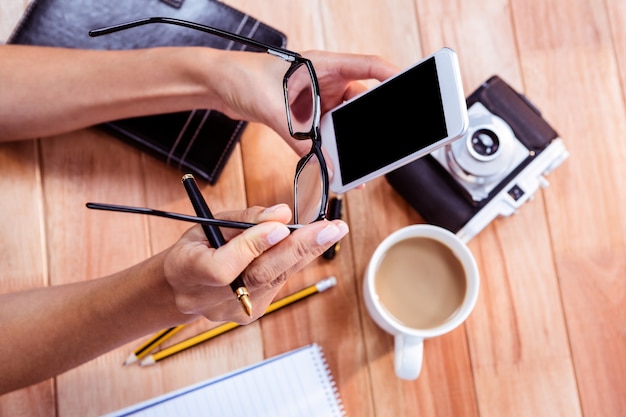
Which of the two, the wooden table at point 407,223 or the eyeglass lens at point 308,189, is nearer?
the eyeglass lens at point 308,189

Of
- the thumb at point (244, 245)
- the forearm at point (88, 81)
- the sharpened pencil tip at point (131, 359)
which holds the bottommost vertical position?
the sharpened pencil tip at point (131, 359)

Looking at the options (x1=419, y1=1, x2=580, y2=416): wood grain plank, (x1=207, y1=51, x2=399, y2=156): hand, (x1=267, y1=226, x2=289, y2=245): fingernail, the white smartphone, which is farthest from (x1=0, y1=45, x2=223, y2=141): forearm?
(x1=419, y1=1, x2=580, y2=416): wood grain plank

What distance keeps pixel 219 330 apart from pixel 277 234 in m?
0.32

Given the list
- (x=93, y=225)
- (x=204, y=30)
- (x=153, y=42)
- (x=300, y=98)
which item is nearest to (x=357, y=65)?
(x=300, y=98)

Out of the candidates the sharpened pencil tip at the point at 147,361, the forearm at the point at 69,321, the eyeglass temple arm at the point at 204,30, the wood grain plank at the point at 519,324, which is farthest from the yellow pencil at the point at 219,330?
the eyeglass temple arm at the point at 204,30

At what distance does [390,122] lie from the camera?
601 millimetres

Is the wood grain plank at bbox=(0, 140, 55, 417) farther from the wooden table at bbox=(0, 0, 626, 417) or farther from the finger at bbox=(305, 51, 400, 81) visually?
Answer: the finger at bbox=(305, 51, 400, 81)

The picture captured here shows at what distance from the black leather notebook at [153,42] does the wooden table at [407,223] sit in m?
0.03

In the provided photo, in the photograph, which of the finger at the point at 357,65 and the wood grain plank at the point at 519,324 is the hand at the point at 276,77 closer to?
the finger at the point at 357,65

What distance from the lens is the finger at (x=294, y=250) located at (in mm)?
517

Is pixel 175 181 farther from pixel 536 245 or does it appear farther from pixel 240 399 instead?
pixel 536 245

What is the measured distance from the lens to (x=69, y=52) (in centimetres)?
75

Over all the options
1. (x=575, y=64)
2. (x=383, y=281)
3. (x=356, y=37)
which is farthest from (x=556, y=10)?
(x=383, y=281)

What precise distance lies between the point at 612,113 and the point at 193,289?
2.13ft
